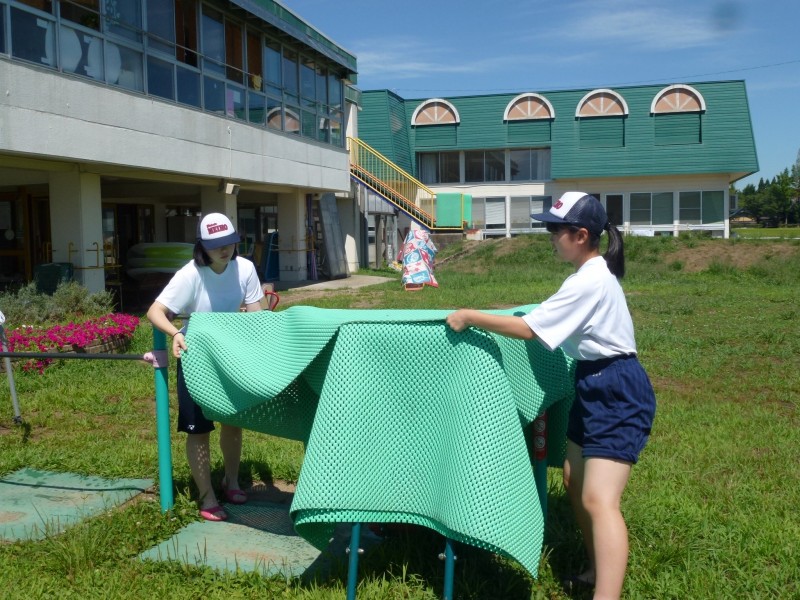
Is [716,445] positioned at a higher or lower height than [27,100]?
lower

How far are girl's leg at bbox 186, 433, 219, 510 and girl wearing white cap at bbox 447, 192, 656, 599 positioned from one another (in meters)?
1.91

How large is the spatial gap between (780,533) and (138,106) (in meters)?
12.0

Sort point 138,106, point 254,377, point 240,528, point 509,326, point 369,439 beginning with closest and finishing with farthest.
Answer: point 509,326
point 369,439
point 254,377
point 240,528
point 138,106

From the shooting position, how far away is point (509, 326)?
3043 millimetres

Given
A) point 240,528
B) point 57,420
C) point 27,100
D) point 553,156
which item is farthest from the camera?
point 553,156

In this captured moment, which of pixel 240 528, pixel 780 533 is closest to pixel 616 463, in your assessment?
pixel 780 533

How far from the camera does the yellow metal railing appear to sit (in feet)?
90.1

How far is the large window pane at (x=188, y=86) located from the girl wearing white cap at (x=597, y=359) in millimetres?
13089

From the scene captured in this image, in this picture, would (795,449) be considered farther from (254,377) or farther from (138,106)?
(138,106)

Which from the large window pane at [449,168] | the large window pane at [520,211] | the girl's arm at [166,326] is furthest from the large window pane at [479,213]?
the girl's arm at [166,326]

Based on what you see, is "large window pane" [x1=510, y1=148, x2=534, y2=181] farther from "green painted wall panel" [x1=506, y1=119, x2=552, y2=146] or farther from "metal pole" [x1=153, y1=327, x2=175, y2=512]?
"metal pole" [x1=153, y1=327, x2=175, y2=512]

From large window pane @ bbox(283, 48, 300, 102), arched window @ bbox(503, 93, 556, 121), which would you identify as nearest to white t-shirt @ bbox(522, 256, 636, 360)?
large window pane @ bbox(283, 48, 300, 102)

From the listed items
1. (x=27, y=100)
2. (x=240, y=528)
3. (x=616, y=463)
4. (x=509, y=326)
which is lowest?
(x=240, y=528)

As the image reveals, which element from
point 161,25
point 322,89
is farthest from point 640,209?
point 161,25
